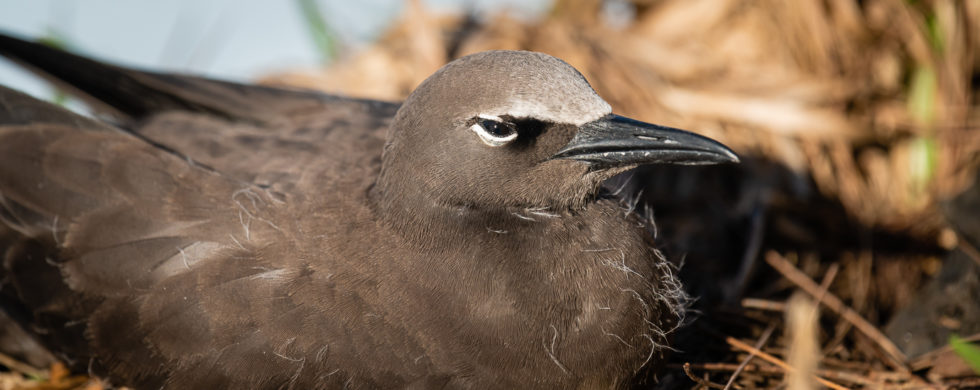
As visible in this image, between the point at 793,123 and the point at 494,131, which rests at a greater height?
the point at 793,123

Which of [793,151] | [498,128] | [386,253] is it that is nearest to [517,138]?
[498,128]

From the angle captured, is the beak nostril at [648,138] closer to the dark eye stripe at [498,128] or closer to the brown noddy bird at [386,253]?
the brown noddy bird at [386,253]

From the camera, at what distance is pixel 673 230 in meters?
5.02

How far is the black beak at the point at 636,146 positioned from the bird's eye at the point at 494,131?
0.19 m

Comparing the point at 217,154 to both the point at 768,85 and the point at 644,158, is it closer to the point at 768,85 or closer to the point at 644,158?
the point at 644,158

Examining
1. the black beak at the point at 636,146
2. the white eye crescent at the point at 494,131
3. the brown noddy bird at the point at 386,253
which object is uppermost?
the black beak at the point at 636,146

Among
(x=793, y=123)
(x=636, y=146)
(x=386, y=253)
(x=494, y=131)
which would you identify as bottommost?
(x=386, y=253)

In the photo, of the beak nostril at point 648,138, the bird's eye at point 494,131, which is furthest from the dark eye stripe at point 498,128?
the beak nostril at point 648,138

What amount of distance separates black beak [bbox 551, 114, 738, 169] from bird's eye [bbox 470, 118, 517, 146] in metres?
0.19

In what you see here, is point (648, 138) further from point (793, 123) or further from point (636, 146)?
point (793, 123)

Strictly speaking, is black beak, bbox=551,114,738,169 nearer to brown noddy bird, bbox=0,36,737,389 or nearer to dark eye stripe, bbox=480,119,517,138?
brown noddy bird, bbox=0,36,737,389

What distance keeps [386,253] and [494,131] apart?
0.61 metres

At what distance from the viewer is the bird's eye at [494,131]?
2957 millimetres

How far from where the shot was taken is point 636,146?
299 centimetres
